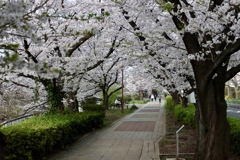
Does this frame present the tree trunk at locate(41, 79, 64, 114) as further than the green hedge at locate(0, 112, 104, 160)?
Yes

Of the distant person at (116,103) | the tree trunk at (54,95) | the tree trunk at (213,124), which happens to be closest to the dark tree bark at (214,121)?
the tree trunk at (213,124)

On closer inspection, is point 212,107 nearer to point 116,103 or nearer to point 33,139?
point 33,139

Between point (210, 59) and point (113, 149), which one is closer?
point (210, 59)

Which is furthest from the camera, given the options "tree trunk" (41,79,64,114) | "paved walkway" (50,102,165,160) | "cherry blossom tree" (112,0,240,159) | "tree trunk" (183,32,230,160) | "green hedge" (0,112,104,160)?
"tree trunk" (41,79,64,114)

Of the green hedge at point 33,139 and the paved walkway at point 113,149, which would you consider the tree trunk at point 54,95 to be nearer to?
the paved walkway at point 113,149

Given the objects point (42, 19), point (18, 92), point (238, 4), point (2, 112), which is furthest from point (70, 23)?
point (18, 92)

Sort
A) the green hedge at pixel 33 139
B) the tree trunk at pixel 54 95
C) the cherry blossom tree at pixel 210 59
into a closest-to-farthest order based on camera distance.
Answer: the cherry blossom tree at pixel 210 59, the green hedge at pixel 33 139, the tree trunk at pixel 54 95

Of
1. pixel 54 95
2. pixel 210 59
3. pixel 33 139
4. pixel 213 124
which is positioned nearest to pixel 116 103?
pixel 54 95

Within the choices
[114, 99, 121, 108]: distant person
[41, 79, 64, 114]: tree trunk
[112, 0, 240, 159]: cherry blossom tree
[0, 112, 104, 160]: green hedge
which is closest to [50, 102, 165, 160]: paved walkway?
[0, 112, 104, 160]: green hedge

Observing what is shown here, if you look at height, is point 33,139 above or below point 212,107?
below

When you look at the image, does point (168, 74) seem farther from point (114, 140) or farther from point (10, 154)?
point (10, 154)

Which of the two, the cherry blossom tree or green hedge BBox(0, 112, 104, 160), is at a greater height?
the cherry blossom tree

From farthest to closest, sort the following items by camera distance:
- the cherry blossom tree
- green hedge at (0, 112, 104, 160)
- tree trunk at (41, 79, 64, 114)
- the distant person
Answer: the distant person < tree trunk at (41, 79, 64, 114) < green hedge at (0, 112, 104, 160) < the cherry blossom tree

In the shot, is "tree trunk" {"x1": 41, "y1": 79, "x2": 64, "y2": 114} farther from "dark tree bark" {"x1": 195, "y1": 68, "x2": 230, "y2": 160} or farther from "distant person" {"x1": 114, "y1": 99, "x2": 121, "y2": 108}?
"distant person" {"x1": 114, "y1": 99, "x2": 121, "y2": 108}
